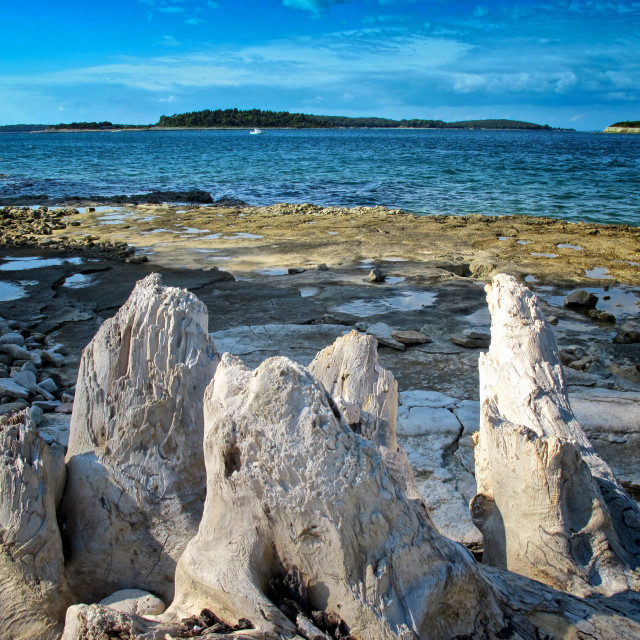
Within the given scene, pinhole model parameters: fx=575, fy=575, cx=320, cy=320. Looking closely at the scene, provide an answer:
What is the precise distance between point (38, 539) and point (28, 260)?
8.67 metres

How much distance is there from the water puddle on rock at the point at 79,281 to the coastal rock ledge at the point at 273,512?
19.5 ft

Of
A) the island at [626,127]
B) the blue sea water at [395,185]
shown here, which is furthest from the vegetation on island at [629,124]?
the blue sea water at [395,185]

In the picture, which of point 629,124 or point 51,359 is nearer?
point 51,359

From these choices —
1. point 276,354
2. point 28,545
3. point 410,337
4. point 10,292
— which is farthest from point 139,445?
point 10,292

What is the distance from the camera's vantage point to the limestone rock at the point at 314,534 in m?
1.39

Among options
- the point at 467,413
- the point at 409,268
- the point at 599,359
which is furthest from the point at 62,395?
the point at 409,268

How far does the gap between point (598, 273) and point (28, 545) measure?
8.58 m

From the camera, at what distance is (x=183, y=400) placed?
215 centimetres

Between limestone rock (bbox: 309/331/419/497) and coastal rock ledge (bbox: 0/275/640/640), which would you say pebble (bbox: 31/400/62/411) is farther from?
limestone rock (bbox: 309/331/419/497)

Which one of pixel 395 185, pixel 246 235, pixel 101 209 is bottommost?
pixel 246 235

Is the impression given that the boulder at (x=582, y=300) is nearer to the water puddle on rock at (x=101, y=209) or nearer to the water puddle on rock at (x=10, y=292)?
the water puddle on rock at (x=10, y=292)

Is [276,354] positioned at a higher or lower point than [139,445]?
lower

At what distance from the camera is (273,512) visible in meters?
1.47

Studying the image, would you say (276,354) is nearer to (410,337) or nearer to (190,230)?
(410,337)
